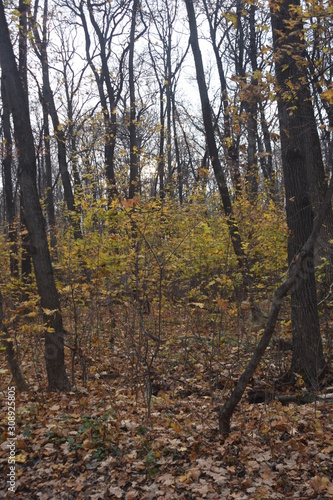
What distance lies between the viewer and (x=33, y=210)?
6.35m

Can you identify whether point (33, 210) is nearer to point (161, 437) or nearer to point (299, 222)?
point (161, 437)

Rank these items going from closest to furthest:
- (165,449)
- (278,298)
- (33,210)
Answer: (278,298), (165,449), (33,210)

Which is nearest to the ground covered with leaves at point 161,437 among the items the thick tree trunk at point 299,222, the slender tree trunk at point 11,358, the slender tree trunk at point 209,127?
the slender tree trunk at point 11,358

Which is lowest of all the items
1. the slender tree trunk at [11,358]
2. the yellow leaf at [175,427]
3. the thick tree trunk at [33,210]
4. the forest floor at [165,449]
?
the forest floor at [165,449]

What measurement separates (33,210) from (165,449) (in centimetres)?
378

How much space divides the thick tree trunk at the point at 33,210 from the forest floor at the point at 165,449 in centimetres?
56

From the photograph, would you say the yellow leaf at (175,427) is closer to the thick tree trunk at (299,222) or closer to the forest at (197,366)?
the forest at (197,366)

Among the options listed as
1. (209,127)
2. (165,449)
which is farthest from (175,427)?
(209,127)

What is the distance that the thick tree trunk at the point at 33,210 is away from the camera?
20.6ft

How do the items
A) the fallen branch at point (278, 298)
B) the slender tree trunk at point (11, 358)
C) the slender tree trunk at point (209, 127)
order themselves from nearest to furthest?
the fallen branch at point (278, 298), the slender tree trunk at point (11, 358), the slender tree trunk at point (209, 127)

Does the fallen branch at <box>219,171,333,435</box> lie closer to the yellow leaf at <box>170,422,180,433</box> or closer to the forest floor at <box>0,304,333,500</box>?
the forest floor at <box>0,304,333,500</box>

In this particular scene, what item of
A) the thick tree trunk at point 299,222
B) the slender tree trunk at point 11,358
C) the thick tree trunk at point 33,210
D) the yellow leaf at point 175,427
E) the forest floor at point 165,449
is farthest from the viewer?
the thick tree trunk at point 33,210

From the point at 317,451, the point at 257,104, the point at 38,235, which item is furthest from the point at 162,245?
the point at 317,451

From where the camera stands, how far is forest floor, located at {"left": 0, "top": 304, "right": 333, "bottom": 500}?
3.95m
